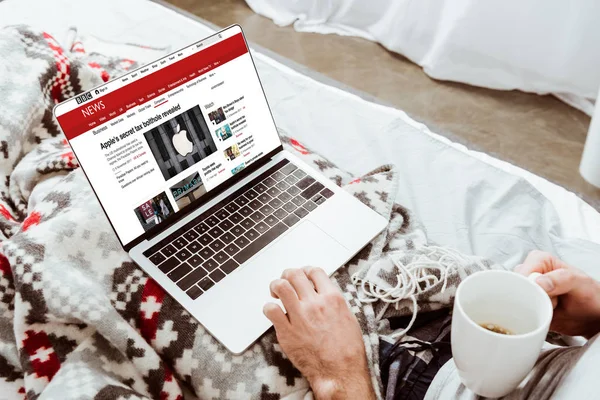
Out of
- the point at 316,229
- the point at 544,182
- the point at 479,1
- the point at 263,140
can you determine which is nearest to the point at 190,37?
the point at 263,140

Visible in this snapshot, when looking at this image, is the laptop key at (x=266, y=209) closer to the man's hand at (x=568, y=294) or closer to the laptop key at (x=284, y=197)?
the laptop key at (x=284, y=197)

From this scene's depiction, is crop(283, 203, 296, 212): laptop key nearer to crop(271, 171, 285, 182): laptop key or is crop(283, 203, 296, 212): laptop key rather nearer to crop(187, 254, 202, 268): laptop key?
crop(271, 171, 285, 182): laptop key

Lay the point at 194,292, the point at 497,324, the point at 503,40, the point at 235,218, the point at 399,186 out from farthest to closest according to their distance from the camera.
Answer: the point at 503,40, the point at 399,186, the point at 235,218, the point at 194,292, the point at 497,324

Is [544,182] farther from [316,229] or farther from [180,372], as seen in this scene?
[180,372]

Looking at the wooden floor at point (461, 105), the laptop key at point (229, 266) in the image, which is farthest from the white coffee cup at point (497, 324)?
the wooden floor at point (461, 105)

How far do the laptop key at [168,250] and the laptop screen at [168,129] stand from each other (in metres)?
0.04

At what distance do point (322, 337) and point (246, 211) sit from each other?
28 cm

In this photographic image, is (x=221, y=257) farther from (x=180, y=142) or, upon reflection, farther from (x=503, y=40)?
(x=503, y=40)

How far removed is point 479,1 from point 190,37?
1.20 metres

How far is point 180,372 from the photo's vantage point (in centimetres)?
79

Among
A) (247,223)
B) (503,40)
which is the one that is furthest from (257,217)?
(503,40)

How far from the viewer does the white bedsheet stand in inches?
41.0

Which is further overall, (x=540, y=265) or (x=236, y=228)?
(x=236, y=228)

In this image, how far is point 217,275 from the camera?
846 millimetres
